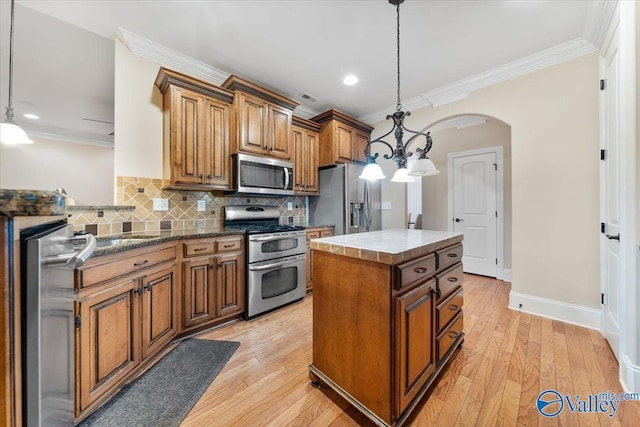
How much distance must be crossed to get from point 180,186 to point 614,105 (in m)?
3.66

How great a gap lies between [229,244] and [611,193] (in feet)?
10.8

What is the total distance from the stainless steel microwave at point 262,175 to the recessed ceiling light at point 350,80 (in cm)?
122

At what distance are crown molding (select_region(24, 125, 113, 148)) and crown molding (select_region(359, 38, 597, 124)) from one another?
5.41m

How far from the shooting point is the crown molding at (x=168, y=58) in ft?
7.51

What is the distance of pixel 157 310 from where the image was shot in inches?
72.1

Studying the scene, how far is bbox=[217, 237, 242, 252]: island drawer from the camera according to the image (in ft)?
7.63

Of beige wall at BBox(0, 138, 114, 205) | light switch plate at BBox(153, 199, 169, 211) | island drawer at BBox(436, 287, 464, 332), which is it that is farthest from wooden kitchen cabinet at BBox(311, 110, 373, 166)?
beige wall at BBox(0, 138, 114, 205)

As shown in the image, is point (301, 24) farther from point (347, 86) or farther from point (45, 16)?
point (45, 16)

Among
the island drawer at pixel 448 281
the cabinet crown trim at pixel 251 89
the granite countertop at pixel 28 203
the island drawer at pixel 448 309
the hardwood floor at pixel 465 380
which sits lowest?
the hardwood floor at pixel 465 380

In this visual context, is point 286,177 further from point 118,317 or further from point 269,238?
point 118,317

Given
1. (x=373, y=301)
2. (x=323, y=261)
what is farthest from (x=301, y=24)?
(x=373, y=301)

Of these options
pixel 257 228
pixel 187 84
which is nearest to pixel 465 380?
pixel 257 228

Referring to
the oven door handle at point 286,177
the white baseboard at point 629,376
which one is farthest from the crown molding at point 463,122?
the white baseboard at point 629,376

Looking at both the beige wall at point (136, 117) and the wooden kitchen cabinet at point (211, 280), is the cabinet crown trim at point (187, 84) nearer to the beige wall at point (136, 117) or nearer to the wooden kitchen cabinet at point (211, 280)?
the beige wall at point (136, 117)
